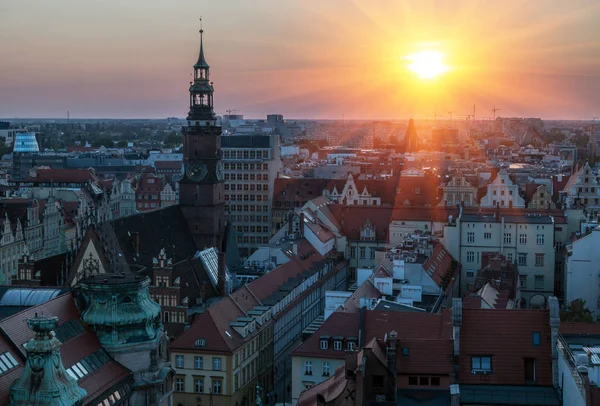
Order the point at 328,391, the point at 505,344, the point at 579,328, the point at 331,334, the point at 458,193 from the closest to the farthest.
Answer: the point at 505,344 → the point at 328,391 → the point at 579,328 → the point at 331,334 → the point at 458,193

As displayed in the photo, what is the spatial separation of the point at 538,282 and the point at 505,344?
5673 centimetres

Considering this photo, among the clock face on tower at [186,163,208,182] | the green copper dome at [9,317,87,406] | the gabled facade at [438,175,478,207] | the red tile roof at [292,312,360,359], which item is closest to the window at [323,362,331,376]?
the red tile roof at [292,312,360,359]

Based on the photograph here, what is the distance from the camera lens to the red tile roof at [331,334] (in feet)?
213

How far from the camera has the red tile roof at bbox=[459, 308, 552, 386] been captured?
4853cm

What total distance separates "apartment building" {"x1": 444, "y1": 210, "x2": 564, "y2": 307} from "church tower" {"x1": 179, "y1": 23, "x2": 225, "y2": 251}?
26348mm

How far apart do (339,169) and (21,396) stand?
148m

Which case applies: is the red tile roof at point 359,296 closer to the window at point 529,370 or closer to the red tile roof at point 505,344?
the red tile roof at point 505,344

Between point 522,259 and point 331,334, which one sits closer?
point 331,334

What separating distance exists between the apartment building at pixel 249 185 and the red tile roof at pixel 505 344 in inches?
3541

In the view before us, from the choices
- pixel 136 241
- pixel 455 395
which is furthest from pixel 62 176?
pixel 455 395

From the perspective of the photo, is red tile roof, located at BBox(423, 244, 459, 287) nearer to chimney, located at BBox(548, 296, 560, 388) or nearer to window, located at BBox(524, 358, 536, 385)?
chimney, located at BBox(548, 296, 560, 388)

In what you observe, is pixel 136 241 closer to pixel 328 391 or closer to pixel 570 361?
pixel 328 391

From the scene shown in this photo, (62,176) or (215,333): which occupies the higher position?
(62,176)

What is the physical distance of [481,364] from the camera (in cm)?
4922
